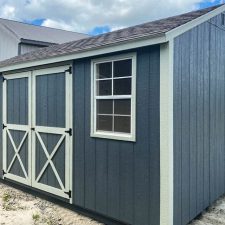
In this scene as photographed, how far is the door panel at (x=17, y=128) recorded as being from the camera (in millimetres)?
5453

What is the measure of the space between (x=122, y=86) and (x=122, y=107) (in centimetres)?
29

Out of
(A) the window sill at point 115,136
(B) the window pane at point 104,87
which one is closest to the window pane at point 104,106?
(B) the window pane at point 104,87

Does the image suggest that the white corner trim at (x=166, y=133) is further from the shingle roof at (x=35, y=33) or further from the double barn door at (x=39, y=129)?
the shingle roof at (x=35, y=33)

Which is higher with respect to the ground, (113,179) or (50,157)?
(50,157)

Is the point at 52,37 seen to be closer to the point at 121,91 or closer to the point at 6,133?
the point at 6,133

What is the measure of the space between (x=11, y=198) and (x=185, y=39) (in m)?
4.09

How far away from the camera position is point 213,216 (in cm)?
429

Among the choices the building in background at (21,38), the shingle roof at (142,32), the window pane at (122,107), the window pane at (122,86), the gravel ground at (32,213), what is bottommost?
the gravel ground at (32,213)

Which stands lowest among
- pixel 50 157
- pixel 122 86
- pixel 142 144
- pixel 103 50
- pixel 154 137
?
pixel 50 157

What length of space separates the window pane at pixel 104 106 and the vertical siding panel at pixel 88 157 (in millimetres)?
181

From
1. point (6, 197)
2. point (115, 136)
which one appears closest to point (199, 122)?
point (115, 136)

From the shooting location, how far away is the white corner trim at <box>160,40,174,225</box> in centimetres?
336

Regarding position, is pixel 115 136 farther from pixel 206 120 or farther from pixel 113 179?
pixel 206 120

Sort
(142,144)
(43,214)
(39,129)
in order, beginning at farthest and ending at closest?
1. (39,129)
2. (43,214)
3. (142,144)
